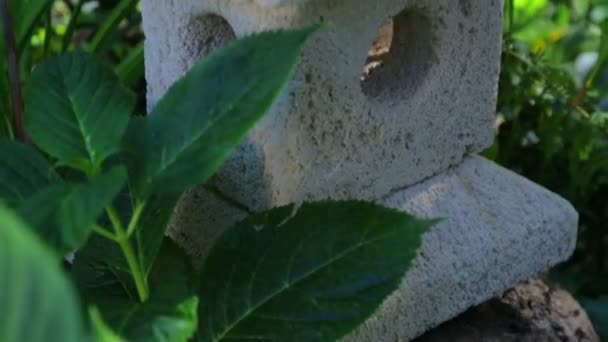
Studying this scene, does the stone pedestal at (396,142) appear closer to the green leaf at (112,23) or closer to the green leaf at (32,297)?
the green leaf at (112,23)

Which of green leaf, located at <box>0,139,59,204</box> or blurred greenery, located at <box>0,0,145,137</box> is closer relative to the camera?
green leaf, located at <box>0,139,59,204</box>

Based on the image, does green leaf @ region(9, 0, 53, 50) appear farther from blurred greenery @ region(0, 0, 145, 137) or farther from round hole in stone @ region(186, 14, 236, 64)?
round hole in stone @ region(186, 14, 236, 64)

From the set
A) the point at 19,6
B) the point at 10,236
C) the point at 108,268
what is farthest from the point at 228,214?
the point at 10,236

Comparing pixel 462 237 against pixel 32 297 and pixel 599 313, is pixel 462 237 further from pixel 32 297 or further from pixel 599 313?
pixel 32 297

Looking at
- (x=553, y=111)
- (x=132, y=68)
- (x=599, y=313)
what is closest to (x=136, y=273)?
(x=132, y=68)

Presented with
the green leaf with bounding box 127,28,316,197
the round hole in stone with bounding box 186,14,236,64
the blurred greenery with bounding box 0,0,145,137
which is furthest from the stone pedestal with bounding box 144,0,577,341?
the blurred greenery with bounding box 0,0,145,137

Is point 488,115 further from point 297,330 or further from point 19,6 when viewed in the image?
point 19,6
